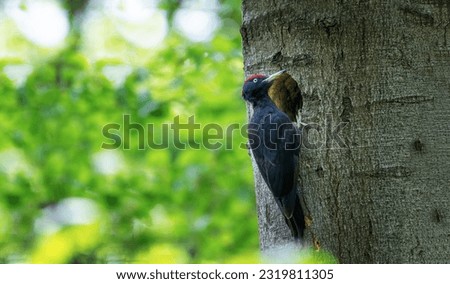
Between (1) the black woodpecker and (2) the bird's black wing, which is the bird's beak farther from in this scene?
(2) the bird's black wing

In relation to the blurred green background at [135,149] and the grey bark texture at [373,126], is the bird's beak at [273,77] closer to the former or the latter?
the grey bark texture at [373,126]

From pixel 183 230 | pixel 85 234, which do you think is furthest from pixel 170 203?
pixel 85 234

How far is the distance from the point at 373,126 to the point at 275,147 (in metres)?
0.40

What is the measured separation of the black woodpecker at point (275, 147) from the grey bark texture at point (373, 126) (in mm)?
44

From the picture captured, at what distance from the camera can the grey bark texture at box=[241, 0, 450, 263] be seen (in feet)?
6.54

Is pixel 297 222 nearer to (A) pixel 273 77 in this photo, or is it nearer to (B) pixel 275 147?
(B) pixel 275 147

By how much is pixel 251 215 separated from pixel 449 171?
11.6 feet

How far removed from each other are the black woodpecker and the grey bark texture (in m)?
0.04

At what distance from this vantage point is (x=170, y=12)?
20.6ft

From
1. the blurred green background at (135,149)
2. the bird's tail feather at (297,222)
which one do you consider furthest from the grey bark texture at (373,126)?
the blurred green background at (135,149)

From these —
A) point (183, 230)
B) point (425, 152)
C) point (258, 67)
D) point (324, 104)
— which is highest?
point (258, 67)

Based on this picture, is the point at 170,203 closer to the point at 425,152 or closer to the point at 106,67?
the point at 106,67

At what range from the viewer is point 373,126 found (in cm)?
205

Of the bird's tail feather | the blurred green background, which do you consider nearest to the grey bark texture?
the bird's tail feather
